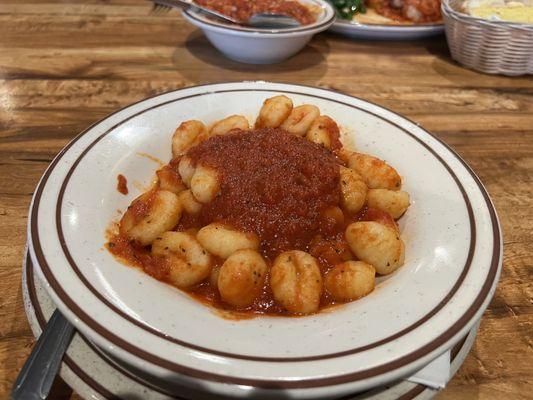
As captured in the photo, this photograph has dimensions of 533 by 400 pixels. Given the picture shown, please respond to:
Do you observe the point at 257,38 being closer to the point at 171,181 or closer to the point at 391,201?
the point at 171,181

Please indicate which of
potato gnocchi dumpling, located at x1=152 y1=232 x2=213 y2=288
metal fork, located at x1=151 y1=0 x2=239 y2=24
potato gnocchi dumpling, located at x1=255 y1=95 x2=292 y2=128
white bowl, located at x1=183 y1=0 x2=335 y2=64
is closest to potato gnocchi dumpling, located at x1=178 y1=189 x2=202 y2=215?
potato gnocchi dumpling, located at x1=152 y1=232 x2=213 y2=288

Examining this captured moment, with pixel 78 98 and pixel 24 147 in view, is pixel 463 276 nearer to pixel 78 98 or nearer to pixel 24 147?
pixel 24 147

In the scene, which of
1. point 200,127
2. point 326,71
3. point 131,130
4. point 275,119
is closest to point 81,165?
point 131,130

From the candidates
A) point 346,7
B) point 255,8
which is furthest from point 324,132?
point 346,7

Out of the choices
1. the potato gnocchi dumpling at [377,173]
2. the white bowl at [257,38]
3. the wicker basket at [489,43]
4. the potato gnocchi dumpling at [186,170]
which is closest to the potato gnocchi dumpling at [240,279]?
the potato gnocchi dumpling at [186,170]

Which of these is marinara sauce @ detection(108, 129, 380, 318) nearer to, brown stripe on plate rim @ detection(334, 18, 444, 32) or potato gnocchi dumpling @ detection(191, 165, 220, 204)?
potato gnocchi dumpling @ detection(191, 165, 220, 204)

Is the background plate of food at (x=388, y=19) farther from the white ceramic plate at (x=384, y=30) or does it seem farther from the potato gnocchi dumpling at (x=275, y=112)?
the potato gnocchi dumpling at (x=275, y=112)
